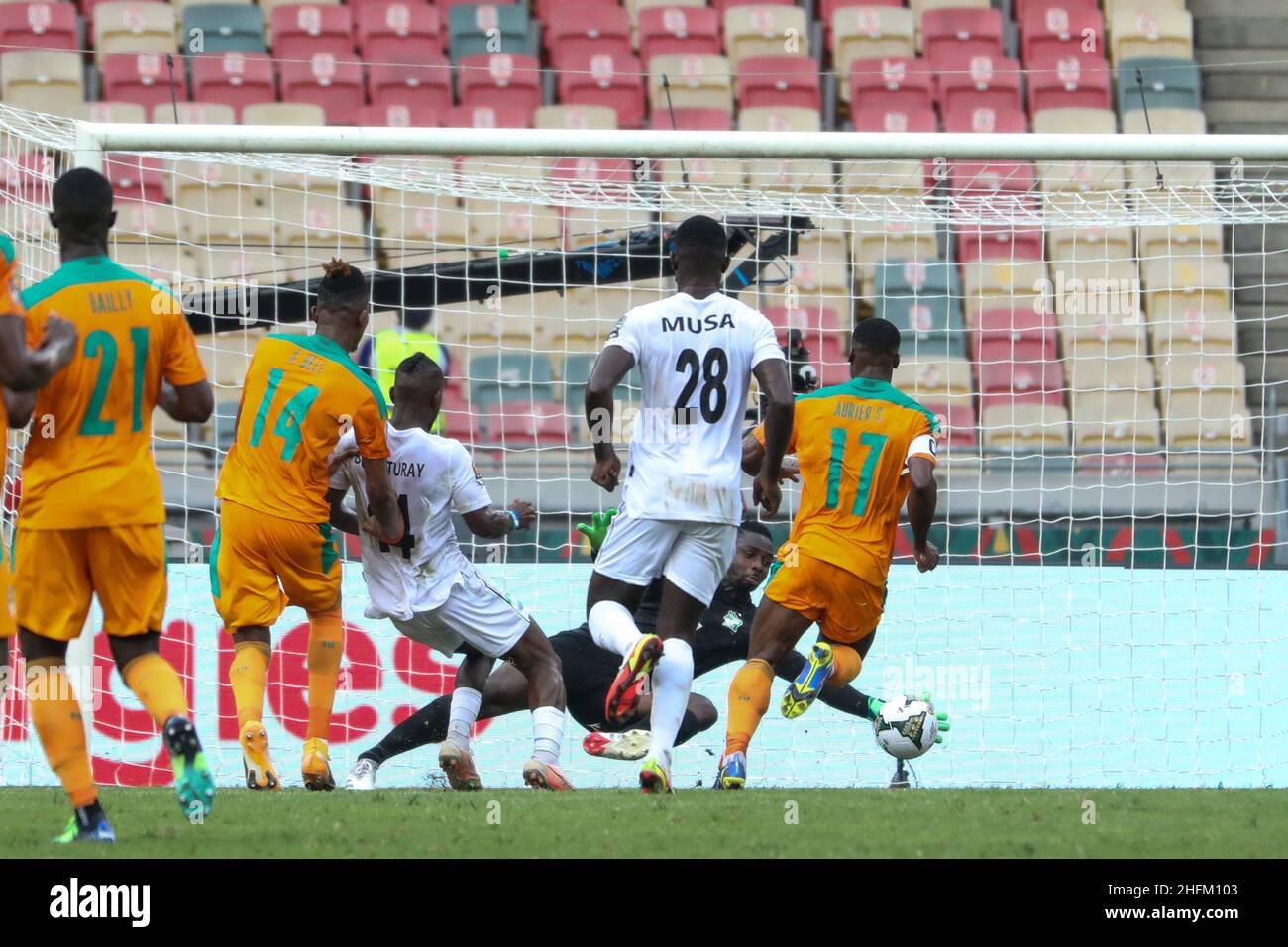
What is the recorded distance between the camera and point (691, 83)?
1546 cm

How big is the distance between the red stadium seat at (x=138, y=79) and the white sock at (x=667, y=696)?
9826 mm

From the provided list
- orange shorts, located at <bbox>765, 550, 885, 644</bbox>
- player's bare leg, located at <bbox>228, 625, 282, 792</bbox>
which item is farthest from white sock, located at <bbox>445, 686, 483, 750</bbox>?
orange shorts, located at <bbox>765, 550, 885, 644</bbox>

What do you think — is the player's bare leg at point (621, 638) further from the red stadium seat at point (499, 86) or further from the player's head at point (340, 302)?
the red stadium seat at point (499, 86)

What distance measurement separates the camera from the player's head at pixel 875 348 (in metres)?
7.16

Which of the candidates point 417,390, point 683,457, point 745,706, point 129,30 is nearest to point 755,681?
point 745,706

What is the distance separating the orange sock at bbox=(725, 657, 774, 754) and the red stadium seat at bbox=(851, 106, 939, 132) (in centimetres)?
890

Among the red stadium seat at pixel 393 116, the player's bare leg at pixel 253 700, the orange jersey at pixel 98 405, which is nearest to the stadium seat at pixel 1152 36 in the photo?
the red stadium seat at pixel 393 116

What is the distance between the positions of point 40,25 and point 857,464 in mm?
11106

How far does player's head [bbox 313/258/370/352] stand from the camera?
6984 millimetres

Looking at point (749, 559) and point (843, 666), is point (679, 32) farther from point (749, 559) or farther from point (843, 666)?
point (843, 666)

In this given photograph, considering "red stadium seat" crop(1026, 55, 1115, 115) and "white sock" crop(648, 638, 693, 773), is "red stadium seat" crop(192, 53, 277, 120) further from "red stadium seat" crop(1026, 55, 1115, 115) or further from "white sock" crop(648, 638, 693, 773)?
"white sock" crop(648, 638, 693, 773)

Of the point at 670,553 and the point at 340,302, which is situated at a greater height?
the point at 340,302

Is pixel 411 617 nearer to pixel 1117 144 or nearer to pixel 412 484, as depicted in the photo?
pixel 412 484
